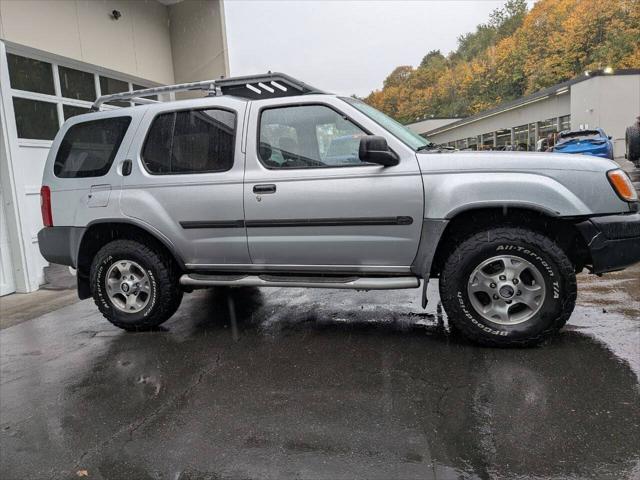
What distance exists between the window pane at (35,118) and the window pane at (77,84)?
0.54 metres

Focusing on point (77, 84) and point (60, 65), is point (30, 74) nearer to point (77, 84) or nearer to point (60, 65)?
point (60, 65)

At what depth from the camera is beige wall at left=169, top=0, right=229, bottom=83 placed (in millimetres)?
11445

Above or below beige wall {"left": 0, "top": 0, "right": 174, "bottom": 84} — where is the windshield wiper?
below

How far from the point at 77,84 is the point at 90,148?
523 centimetres

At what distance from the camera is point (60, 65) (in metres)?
8.36

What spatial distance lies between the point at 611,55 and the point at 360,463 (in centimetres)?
2874

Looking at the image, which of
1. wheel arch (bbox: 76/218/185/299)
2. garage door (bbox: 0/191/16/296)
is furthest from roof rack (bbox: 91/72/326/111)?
garage door (bbox: 0/191/16/296)

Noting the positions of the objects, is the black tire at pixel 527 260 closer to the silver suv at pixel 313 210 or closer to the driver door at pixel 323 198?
the silver suv at pixel 313 210

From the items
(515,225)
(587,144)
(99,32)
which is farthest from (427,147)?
(587,144)

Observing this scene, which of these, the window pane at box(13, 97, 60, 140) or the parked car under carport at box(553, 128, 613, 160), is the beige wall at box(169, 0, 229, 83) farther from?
the parked car under carport at box(553, 128, 613, 160)

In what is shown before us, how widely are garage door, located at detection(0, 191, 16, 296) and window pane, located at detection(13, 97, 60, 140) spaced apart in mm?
1286

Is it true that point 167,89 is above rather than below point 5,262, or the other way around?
A: above

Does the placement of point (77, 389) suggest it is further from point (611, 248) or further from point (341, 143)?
point (611, 248)

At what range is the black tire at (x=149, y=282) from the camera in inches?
171
